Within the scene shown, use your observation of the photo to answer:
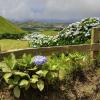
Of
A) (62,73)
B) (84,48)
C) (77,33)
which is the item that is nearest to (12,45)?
(77,33)

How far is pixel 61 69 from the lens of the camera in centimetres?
947

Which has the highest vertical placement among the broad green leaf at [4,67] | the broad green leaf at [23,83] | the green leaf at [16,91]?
the broad green leaf at [4,67]

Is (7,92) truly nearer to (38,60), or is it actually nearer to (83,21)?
(38,60)

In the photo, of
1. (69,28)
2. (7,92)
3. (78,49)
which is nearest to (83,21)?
(69,28)

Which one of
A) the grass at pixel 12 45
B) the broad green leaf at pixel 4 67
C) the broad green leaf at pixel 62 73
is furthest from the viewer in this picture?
the grass at pixel 12 45

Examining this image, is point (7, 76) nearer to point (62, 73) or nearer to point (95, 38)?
point (62, 73)

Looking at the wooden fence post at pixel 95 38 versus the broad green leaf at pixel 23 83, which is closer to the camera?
the broad green leaf at pixel 23 83

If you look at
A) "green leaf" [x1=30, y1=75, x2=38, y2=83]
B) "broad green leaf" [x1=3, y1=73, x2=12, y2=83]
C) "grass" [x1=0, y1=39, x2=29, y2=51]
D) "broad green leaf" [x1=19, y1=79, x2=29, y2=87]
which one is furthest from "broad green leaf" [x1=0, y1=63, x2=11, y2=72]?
"grass" [x1=0, y1=39, x2=29, y2=51]

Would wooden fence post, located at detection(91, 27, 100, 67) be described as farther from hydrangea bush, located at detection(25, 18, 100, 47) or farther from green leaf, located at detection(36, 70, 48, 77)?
hydrangea bush, located at detection(25, 18, 100, 47)

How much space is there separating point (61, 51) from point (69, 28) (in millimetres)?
Result: 5518


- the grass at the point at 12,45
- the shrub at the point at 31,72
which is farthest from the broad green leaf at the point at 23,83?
the grass at the point at 12,45

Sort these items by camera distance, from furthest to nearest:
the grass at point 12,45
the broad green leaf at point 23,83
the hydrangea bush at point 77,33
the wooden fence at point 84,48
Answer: the grass at point 12,45, the hydrangea bush at point 77,33, the wooden fence at point 84,48, the broad green leaf at point 23,83

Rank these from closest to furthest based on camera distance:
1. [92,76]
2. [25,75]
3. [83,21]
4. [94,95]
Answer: [25,75]
[94,95]
[92,76]
[83,21]

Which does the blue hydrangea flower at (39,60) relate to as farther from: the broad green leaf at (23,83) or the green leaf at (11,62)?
the broad green leaf at (23,83)
